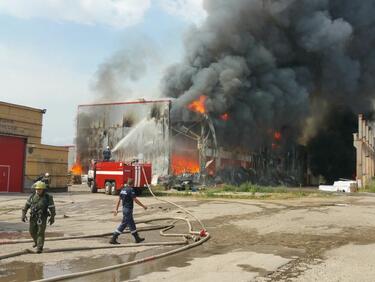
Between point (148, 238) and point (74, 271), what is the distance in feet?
13.3

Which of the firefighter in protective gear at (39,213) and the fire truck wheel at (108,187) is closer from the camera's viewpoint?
the firefighter in protective gear at (39,213)

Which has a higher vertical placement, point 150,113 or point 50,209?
point 150,113

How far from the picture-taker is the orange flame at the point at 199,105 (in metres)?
46.5

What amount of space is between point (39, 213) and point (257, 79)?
1711 inches

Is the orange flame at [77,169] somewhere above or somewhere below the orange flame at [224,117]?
below

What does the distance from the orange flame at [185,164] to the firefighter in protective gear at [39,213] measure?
117 ft

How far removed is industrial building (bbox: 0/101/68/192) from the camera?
2964cm

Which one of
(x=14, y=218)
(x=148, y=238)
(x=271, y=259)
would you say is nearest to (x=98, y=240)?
(x=148, y=238)

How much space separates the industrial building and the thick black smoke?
1660cm

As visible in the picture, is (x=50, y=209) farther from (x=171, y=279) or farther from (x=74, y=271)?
(x=171, y=279)

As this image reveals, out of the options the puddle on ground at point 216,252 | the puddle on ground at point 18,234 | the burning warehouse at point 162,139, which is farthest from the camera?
the burning warehouse at point 162,139

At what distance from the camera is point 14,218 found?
1557cm

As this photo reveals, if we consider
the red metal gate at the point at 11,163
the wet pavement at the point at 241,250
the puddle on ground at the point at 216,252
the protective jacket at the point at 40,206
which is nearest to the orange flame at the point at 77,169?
the red metal gate at the point at 11,163

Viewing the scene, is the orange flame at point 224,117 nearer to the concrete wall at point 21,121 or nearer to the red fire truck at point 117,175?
the red fire truck at point 117,175
